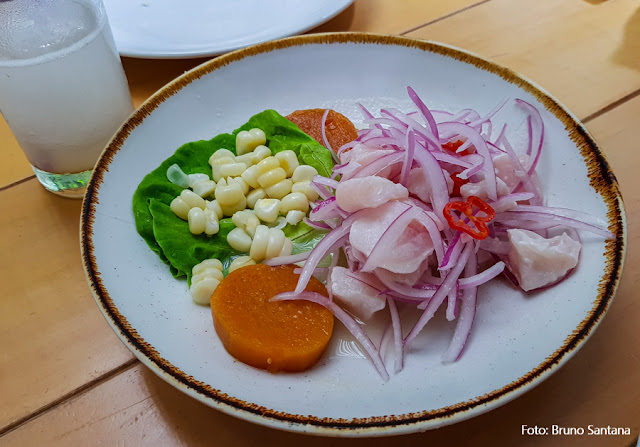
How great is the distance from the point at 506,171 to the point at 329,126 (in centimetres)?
55

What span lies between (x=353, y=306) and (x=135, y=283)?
0.50 meters

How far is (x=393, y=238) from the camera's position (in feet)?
3.95

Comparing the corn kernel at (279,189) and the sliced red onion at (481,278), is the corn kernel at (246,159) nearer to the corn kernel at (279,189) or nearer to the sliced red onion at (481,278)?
the corn kernel at (279,189)

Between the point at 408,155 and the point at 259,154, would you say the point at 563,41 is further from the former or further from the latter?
the point at 259,154

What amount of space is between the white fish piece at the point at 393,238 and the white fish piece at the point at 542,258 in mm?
196

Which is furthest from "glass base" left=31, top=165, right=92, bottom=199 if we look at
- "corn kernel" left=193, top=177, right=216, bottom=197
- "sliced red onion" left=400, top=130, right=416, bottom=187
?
"sliced red onion" left=400, top=130, right=416, bottom=187

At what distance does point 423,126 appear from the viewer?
1479mm

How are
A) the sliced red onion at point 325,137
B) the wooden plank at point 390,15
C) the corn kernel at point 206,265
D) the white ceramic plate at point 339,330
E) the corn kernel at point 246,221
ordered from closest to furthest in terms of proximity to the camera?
the white ceramic plate at point 339,330
the corn kernel at point 206,265
the corn kernel at point 246,221
the sliced red onion at point 325,137
the wooden plank at point 390,15

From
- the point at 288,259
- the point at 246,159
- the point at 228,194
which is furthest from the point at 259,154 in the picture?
the point at 288,259

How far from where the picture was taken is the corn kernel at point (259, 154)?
5.21ft

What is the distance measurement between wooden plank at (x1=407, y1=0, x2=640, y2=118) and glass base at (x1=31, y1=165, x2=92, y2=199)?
1.30 metres

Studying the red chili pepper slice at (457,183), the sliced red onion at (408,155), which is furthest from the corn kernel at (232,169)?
the red chili pepper slice at (457,183)

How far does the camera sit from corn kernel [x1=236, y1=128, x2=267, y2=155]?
5.34ft

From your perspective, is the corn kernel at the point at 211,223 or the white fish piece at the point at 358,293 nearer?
the white fish piece at the point at 358,293
